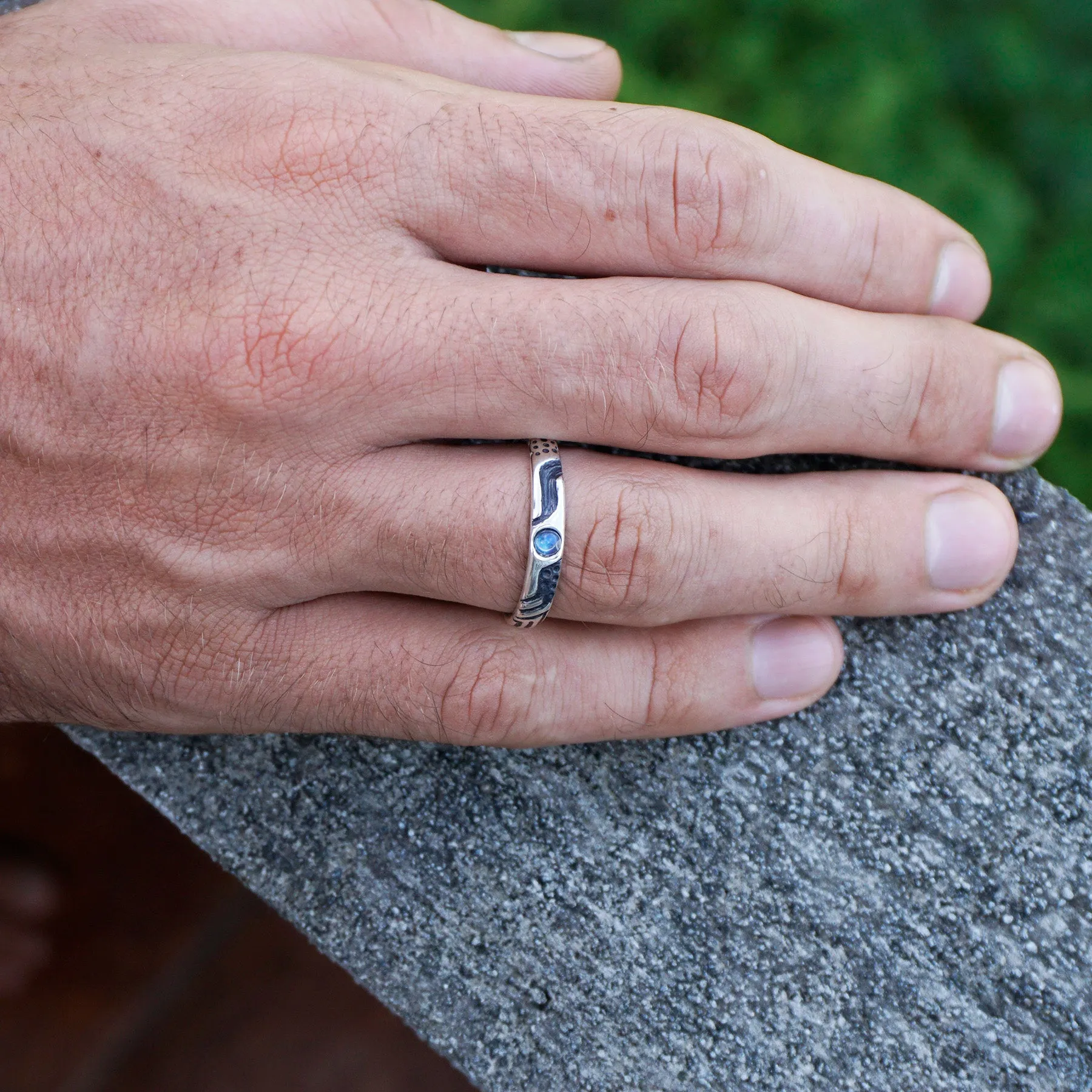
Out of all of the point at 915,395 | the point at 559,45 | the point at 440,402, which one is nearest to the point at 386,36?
the point at 559,45

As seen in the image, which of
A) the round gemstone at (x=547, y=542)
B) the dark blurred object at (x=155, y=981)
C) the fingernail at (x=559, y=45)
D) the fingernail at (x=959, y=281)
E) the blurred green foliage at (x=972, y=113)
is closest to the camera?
the round gemstone at (x=547, y=542)

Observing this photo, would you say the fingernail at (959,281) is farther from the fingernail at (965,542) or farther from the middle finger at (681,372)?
the fingernail at (965,542)

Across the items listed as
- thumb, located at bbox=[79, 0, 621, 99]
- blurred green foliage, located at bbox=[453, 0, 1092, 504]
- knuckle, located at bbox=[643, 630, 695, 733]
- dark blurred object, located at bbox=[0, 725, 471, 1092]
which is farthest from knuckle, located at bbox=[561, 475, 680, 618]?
dark blurred object, located at bbox=[0, 725, 471, 1092]

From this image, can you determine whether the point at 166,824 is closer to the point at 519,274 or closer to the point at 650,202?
the point at 519,274

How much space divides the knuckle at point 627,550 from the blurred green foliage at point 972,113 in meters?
1.08

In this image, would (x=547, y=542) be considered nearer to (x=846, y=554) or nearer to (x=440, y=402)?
(x=440, y=402)

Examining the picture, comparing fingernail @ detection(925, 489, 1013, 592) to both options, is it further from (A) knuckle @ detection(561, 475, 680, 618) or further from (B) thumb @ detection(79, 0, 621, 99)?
(B) thumb @ detection(79, 0, 621, 99)

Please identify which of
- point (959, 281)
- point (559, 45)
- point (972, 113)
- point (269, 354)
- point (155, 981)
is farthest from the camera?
point (155, 981)

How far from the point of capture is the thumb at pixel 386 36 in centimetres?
129

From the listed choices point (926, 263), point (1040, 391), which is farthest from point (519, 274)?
point (1040, 391)

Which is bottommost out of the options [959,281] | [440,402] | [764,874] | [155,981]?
[155,981]

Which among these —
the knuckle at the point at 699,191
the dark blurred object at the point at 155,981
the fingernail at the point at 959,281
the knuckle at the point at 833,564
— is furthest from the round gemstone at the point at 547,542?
the dark blurred object at the point at 155,981

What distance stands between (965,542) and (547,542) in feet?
1.64

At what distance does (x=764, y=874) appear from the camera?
117 centimetres
